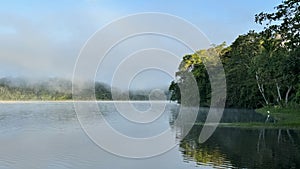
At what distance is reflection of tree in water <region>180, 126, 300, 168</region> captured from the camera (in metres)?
16.4

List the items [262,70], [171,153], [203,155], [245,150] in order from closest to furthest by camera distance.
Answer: [203,155]
[171,153]
[245,150]
[262,70]

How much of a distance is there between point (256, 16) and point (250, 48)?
34.0 metres

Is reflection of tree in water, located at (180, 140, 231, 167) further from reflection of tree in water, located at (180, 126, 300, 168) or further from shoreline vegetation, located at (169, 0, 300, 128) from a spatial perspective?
shoreline vegetation, located at (169, 0, 300, 128)

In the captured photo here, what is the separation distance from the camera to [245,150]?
792 inches

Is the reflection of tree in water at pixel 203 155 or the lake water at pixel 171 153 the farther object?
the reflection of tree in water at pixel 203 155

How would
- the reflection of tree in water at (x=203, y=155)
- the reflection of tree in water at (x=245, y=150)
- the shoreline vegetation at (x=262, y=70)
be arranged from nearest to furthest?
the reflection of tree in water at (x=245, y=150), the reflection of tree in water at (x=203, y=155), the shoreline vegetation at (x=262, y=70)

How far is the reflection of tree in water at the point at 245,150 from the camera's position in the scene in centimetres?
1644

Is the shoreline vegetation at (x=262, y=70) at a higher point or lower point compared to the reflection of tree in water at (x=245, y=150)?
higher

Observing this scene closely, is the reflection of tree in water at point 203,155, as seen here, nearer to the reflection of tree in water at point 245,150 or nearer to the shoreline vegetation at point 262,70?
the reflection of tree in water at point 245,150

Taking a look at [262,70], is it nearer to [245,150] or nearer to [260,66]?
[260,66]

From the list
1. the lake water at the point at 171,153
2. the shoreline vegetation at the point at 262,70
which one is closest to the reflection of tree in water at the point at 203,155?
the lake water at the point at 171,153

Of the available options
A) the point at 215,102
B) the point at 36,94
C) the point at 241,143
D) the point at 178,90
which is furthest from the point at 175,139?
the point at 36,94

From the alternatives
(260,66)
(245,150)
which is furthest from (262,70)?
(245,150)

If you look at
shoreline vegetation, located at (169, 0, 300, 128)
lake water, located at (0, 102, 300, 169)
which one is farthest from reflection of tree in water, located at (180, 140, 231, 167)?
shoreline vegetation, located at (169, 0, 300, 128)
